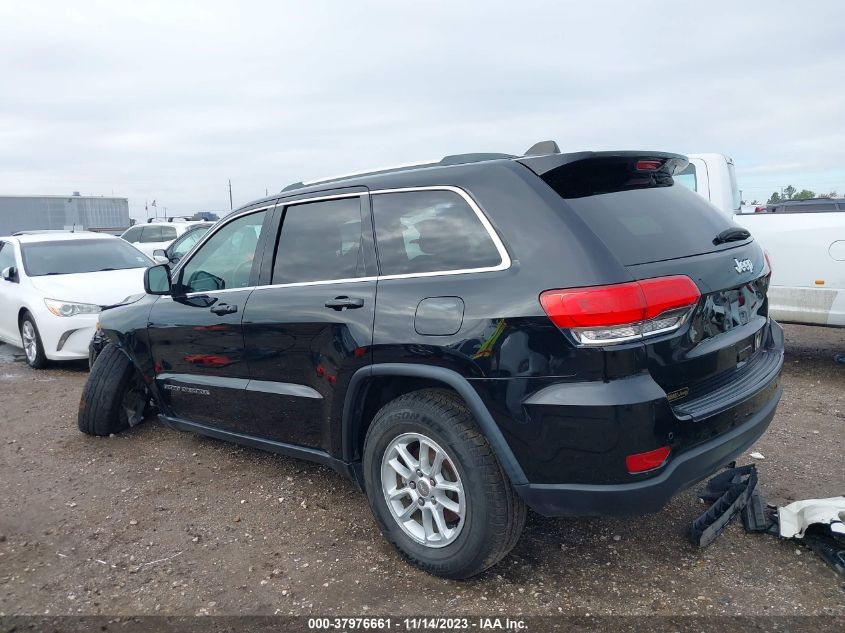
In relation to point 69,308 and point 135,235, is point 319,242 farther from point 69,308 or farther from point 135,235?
point 135,235

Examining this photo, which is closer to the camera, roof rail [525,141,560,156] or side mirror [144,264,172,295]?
roof rail [525,141,560,156]

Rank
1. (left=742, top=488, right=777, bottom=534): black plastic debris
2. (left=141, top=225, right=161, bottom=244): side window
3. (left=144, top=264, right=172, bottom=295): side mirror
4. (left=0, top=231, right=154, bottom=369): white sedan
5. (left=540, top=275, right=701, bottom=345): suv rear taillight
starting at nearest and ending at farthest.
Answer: (left=540, top=275, right=701, bottom=345): suv rear taillight
(left=742, top=488, right=777, bottom=534): black plastic debris
(left=144, top=264, right=172, bottom=295): side mirror
(left=0, top=231, right=154, bottom=369): white sedan
(left=141, top=225, right=161, bottom=244): side window

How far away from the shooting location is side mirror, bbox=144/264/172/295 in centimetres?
427

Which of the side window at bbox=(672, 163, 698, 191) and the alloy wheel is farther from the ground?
the side window at bbox=(672, 163, 698, 191)

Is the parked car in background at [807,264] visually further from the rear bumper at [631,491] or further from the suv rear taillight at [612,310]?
the suv rear taillight at [612,310]

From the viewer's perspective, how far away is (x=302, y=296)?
135 inches

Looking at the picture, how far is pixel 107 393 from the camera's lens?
16.4ft

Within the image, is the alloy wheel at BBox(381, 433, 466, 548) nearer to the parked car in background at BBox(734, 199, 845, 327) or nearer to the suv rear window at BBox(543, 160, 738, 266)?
the suv rear window at BBox(543, 160, 738, 266)

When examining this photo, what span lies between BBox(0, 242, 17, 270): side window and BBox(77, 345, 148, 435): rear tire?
13.8ft

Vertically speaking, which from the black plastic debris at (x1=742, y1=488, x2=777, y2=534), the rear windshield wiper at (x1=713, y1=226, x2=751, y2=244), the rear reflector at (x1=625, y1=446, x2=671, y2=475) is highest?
the rear windshield wiper at (x1=713, y1=226, x2=751, y2=244)

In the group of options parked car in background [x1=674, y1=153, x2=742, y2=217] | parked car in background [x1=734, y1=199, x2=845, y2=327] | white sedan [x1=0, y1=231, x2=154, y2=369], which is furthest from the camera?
white sedan [x1=0, y1=231, x2=154, y2=369]

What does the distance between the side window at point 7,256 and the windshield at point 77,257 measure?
24cm

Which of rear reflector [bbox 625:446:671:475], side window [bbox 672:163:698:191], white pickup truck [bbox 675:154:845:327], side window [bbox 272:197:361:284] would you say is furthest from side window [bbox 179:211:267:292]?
side window [bbox 672:163:698:191]

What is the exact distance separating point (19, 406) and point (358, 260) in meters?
4.55
